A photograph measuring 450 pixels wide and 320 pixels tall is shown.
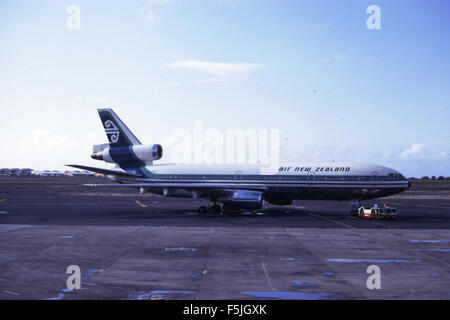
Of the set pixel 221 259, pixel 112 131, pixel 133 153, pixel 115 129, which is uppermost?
pixel 115 129

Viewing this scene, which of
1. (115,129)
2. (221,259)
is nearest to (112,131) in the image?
A: (115,129)

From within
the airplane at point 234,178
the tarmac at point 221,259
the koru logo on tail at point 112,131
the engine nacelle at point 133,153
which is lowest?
the tarmac at point 221,259

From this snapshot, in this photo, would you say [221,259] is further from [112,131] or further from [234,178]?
[112,131]

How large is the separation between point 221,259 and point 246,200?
59.4 ft

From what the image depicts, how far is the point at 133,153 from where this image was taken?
40781mm

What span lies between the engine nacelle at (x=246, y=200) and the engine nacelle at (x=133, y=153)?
9.69 meters

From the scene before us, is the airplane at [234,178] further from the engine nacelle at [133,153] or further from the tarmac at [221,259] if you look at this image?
the tarmac at [221,259]

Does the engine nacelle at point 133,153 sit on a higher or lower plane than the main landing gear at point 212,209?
higher

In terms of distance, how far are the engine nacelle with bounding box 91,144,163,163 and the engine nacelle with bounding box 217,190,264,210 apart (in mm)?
9694

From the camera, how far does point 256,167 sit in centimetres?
3853

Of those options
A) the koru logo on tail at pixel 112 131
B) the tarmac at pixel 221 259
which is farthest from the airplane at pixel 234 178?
the tarmac at pixel 221 259

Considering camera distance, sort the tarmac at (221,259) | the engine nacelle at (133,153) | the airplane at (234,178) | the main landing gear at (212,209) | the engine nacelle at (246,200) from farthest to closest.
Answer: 1. the engine nacelle at (133,153)
2. the main landing gear at (212,209)
3. the airplane at (234,178)
4. the engine nacelle at (246,200)
5. the tarmac at (221,259)

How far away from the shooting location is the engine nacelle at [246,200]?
112ft
